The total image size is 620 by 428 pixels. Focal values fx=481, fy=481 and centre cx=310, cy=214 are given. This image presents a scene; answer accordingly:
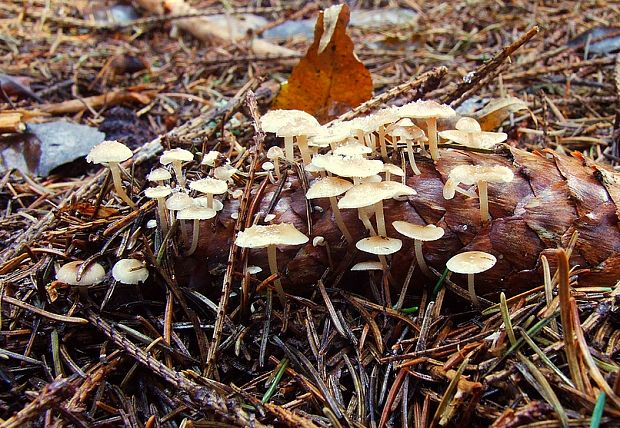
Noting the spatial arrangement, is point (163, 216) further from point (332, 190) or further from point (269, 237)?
point (332, 190)

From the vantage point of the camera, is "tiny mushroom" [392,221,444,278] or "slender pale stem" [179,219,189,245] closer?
"tiny mushroom" [392,221,444,278]

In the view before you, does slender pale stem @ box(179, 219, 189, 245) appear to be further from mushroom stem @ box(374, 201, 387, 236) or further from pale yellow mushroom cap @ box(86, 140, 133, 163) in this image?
mushroom stem @ box(374, 201, 387, 236)

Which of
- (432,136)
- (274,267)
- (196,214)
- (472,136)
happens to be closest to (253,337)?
(274,267)

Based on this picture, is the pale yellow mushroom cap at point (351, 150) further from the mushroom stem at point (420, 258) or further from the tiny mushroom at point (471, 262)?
the tiny mushroom at point (471, 262)

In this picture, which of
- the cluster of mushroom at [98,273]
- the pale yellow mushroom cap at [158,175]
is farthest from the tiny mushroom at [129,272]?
the pale yellow mushroom cap at [158,175]

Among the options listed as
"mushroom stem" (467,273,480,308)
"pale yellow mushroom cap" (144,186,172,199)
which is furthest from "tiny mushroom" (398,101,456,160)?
"pale yellow mushroom cap" (144,186,172,199)

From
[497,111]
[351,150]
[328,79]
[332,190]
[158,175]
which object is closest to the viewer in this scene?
[332,190]

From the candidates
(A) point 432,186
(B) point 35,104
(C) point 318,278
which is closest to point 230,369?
(C) point 318,278
